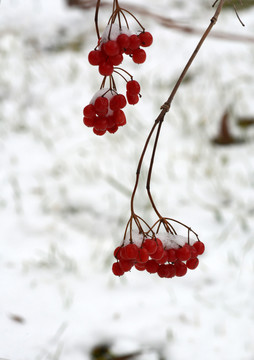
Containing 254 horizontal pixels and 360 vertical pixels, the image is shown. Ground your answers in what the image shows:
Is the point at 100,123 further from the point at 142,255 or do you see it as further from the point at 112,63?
the point at 142,255

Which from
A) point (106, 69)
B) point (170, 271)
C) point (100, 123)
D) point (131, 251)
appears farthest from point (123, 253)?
point (106, 69)

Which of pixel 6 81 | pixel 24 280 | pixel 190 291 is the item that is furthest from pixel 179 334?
pixel 6 81

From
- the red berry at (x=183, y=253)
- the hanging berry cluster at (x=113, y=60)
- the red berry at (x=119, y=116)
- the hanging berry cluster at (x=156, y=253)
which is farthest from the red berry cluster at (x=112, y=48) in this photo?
the red berry at (x=183, y=253)

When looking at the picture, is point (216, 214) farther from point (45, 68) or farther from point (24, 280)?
point (45, 68)

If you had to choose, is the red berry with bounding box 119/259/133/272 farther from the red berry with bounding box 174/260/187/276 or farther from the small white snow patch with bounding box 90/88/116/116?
the small white snow patch with bounding box 90/88/116/116

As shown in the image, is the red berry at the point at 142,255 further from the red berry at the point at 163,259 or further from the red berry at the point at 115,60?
the red berry at the point at 115,60

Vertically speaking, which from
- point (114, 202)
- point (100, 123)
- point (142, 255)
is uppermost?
point (114, 202)

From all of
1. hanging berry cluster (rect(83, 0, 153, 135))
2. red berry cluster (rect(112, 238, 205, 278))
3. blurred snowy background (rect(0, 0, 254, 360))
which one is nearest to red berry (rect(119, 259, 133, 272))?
red berry cluster (rect(112, 238, 205, 278))
